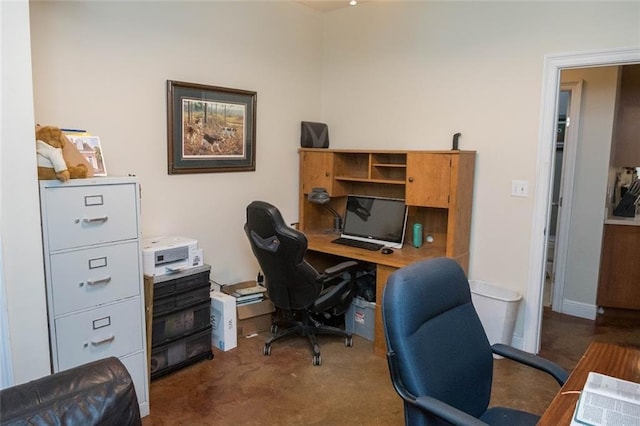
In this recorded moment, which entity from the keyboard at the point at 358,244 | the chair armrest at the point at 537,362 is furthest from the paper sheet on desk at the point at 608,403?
the keyboard at the point at 358,244

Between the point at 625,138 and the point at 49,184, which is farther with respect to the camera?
the point at 625,138

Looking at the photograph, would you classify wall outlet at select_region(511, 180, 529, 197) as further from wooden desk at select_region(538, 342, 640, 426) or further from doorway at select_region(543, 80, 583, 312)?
wooden desk at select_region(538, 342, 640, 426)

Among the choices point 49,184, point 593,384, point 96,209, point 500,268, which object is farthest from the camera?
point 500,268

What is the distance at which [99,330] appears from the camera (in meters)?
2.38

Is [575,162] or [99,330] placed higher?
[575,162]

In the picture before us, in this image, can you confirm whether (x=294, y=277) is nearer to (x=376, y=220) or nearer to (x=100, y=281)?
(x=376, y=220)

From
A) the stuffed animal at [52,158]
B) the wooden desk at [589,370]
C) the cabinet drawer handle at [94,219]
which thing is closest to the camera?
the wooden desk at [589,370]

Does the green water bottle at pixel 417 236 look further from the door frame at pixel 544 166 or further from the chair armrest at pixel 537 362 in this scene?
the chair armrest at pixel 537 362

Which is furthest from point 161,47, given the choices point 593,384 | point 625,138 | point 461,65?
point 625,138

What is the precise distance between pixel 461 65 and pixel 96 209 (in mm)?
2757

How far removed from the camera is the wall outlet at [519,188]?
3.29 m

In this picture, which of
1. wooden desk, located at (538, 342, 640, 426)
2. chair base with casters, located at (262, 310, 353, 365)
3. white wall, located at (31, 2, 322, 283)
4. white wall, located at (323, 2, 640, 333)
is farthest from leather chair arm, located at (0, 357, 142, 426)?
white wall, located at (323, 2, 640, 333)

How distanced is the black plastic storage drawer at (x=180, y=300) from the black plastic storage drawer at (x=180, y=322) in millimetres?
28

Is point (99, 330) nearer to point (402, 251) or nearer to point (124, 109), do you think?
point (124, 109)
